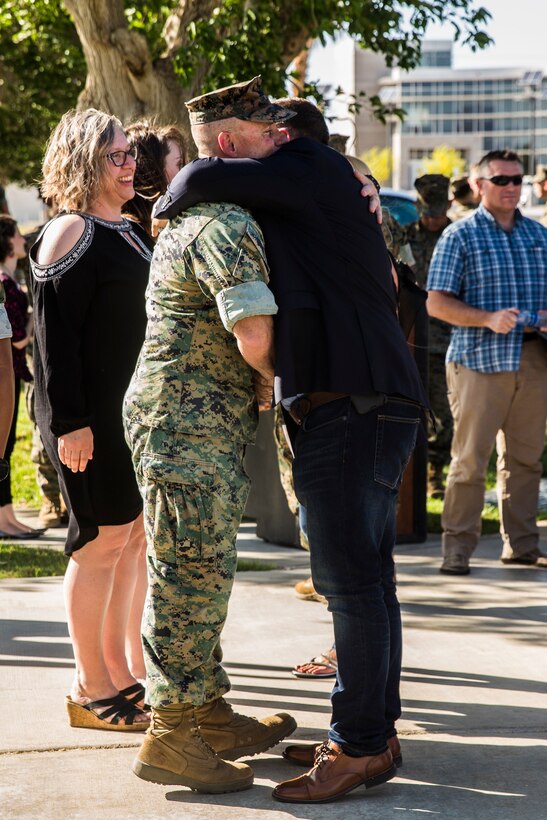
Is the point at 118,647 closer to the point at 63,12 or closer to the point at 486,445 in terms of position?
the point at 486,445

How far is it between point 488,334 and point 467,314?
0.18 meters

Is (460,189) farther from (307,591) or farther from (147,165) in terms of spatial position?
(147,165)

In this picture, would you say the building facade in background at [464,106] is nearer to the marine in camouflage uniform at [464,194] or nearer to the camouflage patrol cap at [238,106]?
the marine in camouflage uniform at [464,194]

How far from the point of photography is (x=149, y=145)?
14.3 feet

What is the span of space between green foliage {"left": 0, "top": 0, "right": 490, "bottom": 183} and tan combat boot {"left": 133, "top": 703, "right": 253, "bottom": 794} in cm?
536

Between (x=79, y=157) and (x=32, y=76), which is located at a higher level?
(x=32, y=76)

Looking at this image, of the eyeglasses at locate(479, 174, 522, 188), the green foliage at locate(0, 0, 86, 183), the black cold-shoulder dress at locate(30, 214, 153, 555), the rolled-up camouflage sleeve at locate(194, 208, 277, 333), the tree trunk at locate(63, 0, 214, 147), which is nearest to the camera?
the rolled-up camouflage sleeve at locate(194, 208, 277, 333)

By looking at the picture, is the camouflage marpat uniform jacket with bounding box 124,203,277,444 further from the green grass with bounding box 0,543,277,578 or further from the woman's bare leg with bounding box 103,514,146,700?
the green grass with bounding box 0,543,277,578

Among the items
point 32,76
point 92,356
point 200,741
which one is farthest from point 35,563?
point 32,76

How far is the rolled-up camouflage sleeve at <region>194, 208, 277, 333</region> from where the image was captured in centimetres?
309

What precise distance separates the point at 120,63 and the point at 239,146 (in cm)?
830

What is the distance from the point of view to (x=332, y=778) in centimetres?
332

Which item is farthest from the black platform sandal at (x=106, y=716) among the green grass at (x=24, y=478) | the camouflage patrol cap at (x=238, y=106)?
the green grass at (x=24, y=478)

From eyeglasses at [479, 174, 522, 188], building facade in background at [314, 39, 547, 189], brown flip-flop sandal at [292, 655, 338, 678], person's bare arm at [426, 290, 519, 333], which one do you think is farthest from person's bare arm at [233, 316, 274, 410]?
building facade in background at [314, 39, 547, 189]
